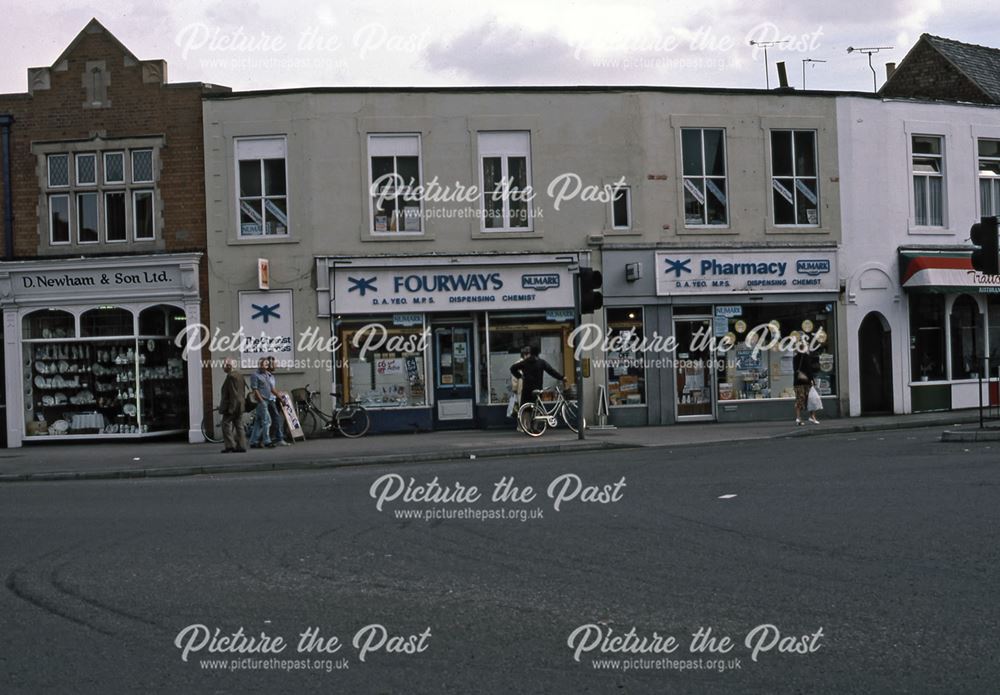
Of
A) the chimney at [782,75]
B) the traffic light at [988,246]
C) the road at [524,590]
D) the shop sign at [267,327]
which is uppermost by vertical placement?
the chimney at [782,75]

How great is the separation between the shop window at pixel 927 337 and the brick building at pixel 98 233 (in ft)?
53.3

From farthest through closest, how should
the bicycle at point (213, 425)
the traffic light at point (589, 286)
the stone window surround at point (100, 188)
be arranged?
the stone window surround at point (100, 188) < the bicycle at point (213, 425) < the traffic light at point (589, 286)

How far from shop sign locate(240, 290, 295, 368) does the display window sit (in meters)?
1.50

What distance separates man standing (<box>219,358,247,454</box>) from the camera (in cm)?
1895

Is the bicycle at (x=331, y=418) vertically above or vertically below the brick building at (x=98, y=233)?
below

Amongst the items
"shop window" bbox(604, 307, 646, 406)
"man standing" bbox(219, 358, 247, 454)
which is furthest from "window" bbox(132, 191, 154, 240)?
"shop window" bbox(604, 307, 646, 406)

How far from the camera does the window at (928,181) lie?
2473 cm

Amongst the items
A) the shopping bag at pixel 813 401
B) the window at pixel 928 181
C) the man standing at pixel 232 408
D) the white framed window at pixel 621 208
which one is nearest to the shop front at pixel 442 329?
the white framed window at pixel 621 208

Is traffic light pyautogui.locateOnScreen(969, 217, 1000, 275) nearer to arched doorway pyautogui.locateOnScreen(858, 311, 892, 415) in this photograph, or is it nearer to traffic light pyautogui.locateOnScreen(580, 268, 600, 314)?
traffic light pyautogui.locateOnScreen(580, 268, 600, 314)

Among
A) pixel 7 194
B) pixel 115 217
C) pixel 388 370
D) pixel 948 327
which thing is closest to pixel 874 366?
pixel 948 327

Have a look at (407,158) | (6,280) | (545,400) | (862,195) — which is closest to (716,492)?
(545,400)

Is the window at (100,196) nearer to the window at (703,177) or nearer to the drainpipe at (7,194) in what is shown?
the drainpipe at (7,194)

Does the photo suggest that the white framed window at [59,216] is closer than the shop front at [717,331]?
Yes

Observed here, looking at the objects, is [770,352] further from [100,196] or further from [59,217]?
[59,217]
